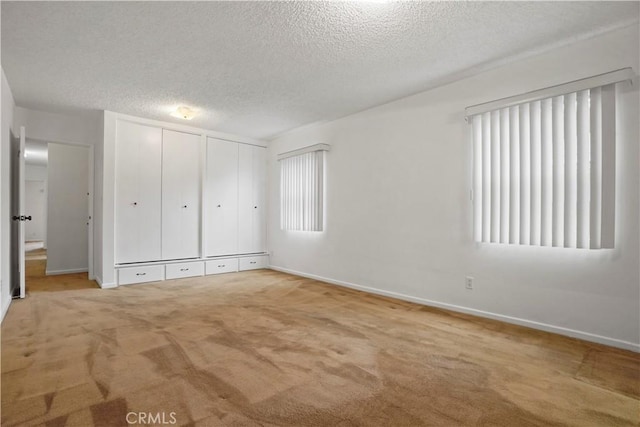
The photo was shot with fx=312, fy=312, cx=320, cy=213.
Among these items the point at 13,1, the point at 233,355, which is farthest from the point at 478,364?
the point at 13,1

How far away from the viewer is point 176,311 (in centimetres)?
341

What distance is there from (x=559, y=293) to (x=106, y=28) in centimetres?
446

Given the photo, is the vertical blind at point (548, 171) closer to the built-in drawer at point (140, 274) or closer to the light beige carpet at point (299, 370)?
the light beige carpet at point (299, 370)

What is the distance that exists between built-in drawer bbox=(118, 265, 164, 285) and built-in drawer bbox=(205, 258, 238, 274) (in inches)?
30.8

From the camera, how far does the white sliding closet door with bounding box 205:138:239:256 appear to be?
18.5 feet

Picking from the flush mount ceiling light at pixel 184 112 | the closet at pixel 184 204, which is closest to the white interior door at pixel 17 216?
the closet at pixel 184 204

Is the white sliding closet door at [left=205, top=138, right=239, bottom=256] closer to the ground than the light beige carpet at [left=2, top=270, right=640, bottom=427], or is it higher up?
higher up

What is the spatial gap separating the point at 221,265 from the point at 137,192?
6.06ft

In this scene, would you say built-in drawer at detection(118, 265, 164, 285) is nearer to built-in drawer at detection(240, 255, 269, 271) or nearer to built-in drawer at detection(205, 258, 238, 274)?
built-in drawer at detection(205, 258, 238, 274)

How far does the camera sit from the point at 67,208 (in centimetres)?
591

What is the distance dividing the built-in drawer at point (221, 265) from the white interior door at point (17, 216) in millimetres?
2396

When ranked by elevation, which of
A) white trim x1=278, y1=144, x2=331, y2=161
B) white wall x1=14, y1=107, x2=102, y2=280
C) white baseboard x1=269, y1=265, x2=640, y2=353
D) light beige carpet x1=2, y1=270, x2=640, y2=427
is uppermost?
white wall x1=14, y1=107, x2=102, y2=280

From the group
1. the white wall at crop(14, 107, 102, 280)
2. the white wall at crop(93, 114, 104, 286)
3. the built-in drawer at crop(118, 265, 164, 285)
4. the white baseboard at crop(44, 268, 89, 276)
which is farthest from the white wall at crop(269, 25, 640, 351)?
the white baseboard at crop(44, 268, 89, 276)

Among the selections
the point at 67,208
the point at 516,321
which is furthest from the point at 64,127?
the point at 516,321
